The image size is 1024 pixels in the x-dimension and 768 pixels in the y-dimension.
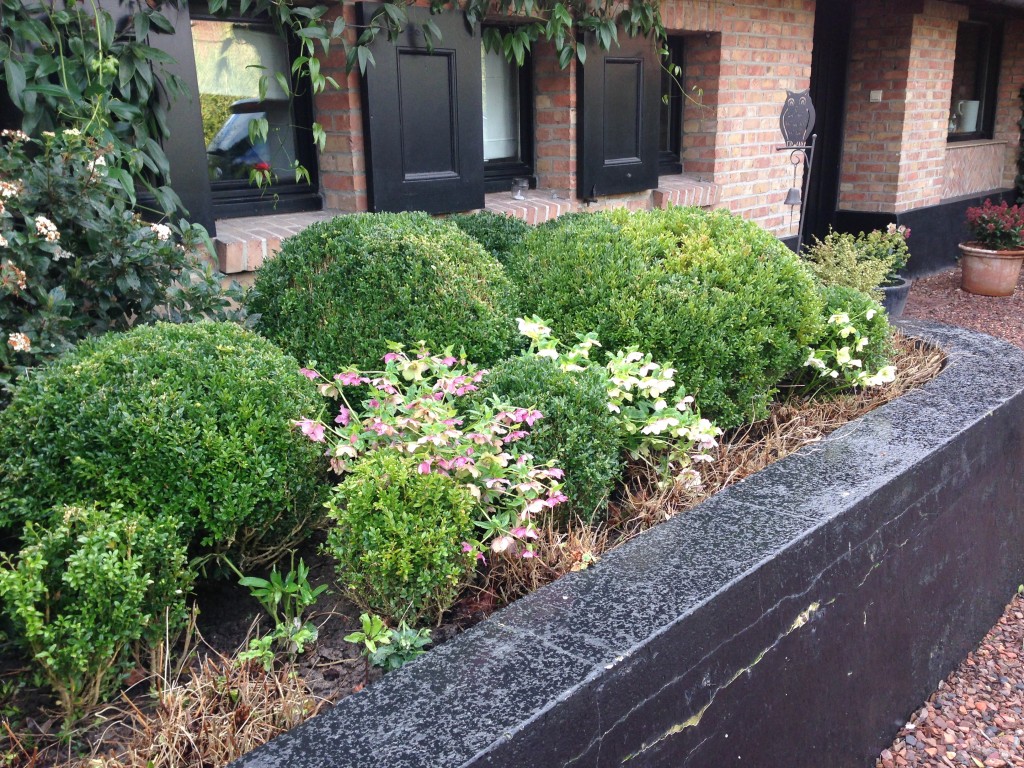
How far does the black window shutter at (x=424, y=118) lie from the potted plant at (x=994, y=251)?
5701 mm

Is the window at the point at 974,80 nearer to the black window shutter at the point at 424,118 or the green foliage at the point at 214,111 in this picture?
the black window shutter at the point at 424,118

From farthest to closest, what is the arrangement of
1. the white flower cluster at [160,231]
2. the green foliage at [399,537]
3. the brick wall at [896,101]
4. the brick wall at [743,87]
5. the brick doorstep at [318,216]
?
1. the brick wall at [896,101]
2. the brick wall at [743,87]
3. the brick doorstep at [318,216]
4. the white flower cluster at [160,231]
5. the green foliage at [399,537]

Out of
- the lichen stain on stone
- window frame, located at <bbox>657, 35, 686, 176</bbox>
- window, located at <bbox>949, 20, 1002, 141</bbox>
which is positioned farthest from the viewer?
window, located at <bbox>949, 20, 1002, 141</bbox>

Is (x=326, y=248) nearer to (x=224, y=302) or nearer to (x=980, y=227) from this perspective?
(x=224, y=302)

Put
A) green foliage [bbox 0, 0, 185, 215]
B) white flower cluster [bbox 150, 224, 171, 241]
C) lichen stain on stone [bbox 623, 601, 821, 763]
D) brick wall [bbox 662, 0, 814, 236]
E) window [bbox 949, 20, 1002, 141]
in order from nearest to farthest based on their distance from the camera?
lichen stain on stone [bbox 623, 601, 821, 763] < white flower cluster [bbox 150, 224, 171, 241] < green foliage [bbox 0, 0, 185, 215] < brick wall [bbox 662, 0, 814, 236] < window [bbox 949, 20, 1002, 141]

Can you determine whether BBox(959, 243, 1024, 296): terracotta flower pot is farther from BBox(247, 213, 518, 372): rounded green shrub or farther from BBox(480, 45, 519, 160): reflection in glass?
BBox(247, 213, 518, 372): rounded green shrub

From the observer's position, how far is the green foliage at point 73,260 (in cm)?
248

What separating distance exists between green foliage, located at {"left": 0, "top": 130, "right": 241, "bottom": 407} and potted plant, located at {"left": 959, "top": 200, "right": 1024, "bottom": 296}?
7539mm

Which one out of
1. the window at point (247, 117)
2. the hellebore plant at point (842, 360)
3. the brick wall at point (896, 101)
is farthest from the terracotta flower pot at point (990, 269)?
the window at point (247, 117)

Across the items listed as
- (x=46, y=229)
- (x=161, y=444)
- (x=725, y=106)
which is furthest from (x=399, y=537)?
(x=725, y=106)

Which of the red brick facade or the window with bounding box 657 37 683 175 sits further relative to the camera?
the window with bounding box 657 37 683 175

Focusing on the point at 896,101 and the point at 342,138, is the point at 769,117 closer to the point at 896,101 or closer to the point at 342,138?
the point at 896,101

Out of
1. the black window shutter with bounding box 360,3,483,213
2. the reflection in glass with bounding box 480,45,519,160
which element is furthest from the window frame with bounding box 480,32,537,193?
the black window shutter with bounding box 360,3,483,213

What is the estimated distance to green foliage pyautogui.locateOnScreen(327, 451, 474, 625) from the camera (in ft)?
6.31
